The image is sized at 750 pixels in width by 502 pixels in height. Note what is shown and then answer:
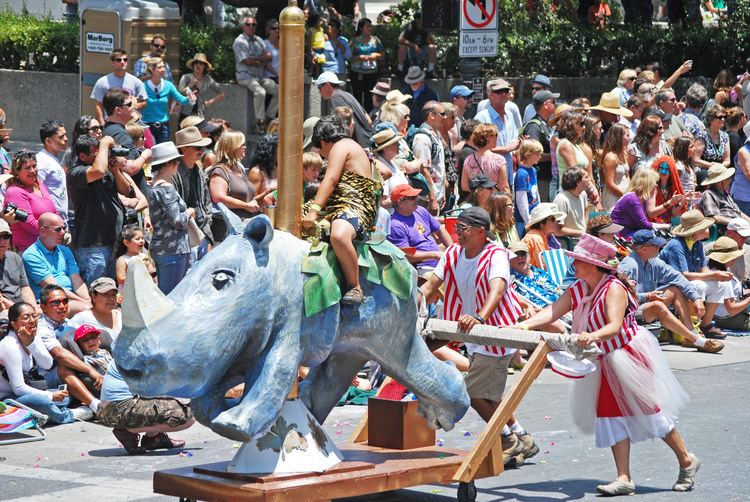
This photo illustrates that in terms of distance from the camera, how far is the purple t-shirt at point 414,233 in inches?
538

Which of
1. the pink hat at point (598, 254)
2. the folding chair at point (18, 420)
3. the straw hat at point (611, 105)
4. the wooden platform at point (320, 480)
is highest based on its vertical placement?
the straw hat at point (611, 105)

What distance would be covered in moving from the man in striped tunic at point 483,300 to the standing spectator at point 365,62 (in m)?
11.6

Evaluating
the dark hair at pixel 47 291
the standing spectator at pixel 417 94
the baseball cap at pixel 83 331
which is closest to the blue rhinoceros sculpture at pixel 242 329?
the baseball cap at pixel 83 331

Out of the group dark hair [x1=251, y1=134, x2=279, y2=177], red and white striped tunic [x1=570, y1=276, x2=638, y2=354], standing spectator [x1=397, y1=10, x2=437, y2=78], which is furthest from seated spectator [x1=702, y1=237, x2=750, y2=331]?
standing spectator [x1=397, y1=10, x2=437, y2=78]

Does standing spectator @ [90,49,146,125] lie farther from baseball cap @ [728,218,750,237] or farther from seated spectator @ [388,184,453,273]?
baseball cap @ [728,218,750,237]

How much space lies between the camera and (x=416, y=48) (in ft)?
73.1

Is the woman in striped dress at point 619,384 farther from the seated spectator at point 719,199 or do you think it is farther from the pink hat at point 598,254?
the seated spectator at point 719,199

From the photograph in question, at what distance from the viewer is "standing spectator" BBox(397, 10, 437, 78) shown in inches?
874

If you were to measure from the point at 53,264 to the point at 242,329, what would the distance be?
5.25 meters

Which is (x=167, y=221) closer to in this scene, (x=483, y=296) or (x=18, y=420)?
(x=18, y=420)

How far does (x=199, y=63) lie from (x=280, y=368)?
39.7 ft

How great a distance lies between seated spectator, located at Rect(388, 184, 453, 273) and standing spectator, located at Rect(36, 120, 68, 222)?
3.09 m

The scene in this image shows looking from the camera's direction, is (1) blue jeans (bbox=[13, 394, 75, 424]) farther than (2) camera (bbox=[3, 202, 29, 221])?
No

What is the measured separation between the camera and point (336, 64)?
21125 millimetres
